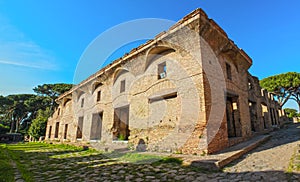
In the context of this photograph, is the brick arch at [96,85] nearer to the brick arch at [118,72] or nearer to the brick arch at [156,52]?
the brick arch at [118,72]

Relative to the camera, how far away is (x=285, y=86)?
21406mm

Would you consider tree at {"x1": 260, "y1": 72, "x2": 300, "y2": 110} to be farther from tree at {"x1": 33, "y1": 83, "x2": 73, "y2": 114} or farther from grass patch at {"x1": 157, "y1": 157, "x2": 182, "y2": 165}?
tree at {"x1": 33, "y1": 83, "x2": 73, "y2": 114}

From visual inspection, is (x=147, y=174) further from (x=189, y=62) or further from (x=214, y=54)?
(x=214, y=54)

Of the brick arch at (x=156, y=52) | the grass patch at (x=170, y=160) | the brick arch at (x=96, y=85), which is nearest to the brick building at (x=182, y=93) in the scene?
the brick arch at (x=156, y=52)

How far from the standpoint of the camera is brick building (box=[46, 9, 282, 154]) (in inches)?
249

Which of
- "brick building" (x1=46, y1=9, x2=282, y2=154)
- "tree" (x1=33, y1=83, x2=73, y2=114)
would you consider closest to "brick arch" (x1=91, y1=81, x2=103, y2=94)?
"brick building" (x1=46, y1=9, x2=282, y2=154)

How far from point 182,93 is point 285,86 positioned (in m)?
22.6

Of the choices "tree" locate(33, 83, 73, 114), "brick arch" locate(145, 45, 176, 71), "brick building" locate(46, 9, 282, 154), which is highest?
"tree" locate(33, 83, 73, 114)

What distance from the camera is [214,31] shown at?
6.99m

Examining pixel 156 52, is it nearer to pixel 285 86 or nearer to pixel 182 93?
pixel 182 93

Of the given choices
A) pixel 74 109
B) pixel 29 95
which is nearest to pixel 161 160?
pixel 74 109

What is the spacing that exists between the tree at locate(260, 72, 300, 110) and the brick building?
13.8 metres

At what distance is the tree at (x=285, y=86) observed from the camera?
68.6 feet

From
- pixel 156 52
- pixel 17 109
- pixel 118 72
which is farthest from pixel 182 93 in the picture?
pixel 17 109
